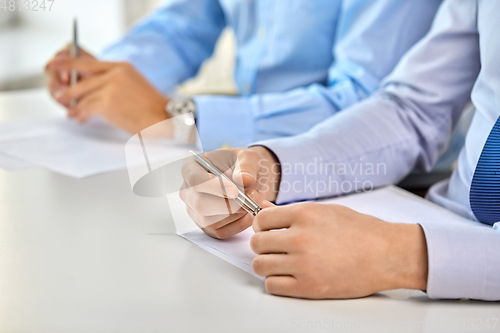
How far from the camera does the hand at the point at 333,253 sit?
385mm

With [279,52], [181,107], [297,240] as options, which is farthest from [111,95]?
[297,240]

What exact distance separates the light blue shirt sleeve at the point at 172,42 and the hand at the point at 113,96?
0.22 m

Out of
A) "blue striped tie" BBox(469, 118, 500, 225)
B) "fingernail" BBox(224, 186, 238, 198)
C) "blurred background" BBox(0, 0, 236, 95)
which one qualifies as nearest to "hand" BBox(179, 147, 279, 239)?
"fingernail" BBox(224, 186, 238, 198)

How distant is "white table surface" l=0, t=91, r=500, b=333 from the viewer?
35cm

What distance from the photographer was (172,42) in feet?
4.06

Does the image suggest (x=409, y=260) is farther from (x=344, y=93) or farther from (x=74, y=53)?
(x=74, y=53)

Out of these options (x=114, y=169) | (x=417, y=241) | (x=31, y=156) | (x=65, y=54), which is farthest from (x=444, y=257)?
(x=65, y=54)

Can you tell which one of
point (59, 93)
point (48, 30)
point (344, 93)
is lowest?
point (48, 30)

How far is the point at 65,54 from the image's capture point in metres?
0.99

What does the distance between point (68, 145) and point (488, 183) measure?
62cm

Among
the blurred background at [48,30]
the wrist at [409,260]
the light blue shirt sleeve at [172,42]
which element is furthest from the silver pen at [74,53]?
the blurred background at [48,30]

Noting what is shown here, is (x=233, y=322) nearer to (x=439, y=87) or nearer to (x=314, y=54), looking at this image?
(x=439, y=87)

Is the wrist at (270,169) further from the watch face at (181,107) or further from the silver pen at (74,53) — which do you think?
the silver pen at (74,53)

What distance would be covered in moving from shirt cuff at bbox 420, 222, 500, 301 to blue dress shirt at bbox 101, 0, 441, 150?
0.31 meters
